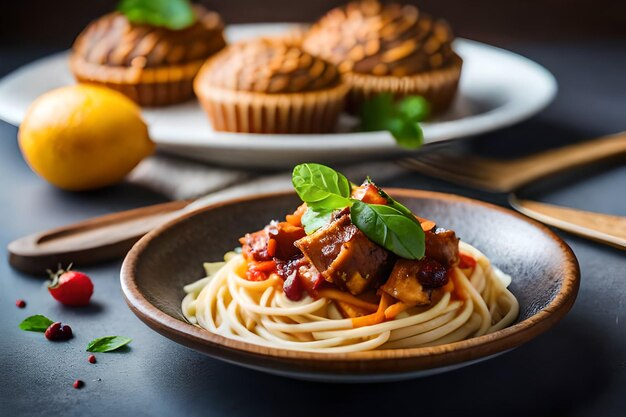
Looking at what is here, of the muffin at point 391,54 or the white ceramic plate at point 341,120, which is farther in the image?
the muffin at point 391,54

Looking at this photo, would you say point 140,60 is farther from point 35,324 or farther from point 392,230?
point 392,230

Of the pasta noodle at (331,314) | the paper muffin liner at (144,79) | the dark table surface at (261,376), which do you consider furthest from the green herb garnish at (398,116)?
the pasta noodle at (331,314)

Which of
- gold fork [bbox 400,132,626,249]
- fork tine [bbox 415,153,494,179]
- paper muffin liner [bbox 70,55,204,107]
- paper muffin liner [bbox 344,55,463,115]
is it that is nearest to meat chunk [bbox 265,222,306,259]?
gold fork [bbox 400,132,626,249]

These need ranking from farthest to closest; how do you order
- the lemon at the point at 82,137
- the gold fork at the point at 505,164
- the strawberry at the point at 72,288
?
the gold fork at the point at 505,164
the lemon at the point at 82,137
the strawberry at the point at 72,288

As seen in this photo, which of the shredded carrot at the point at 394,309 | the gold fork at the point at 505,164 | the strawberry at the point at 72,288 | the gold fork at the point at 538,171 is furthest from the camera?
the gold fork at the point at 505,164

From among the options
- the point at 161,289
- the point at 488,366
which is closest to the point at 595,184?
the point at 488,366

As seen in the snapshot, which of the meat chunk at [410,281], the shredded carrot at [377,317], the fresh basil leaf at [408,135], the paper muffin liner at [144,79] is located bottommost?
the paper muffin liner at [144,79]

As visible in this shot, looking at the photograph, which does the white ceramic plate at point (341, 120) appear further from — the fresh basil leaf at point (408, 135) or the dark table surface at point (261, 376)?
the dark table surface at point (261, 376)
